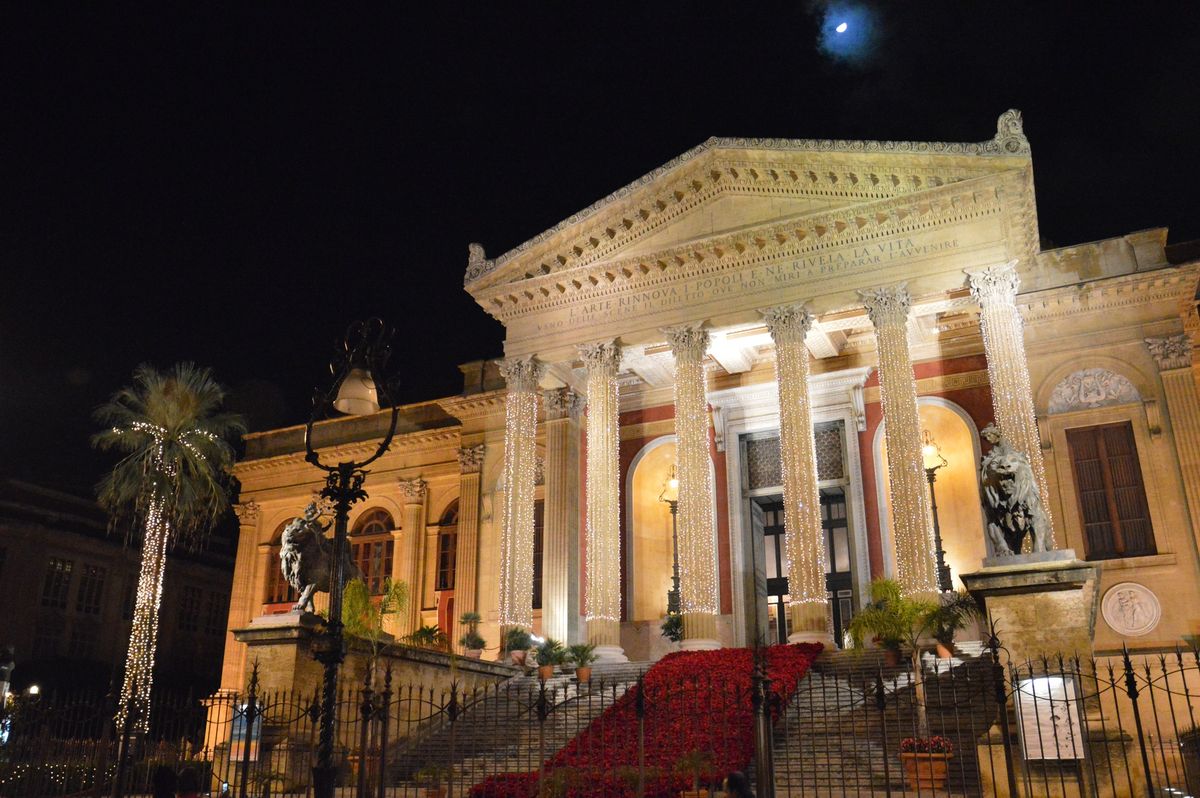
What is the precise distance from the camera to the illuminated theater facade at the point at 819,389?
2136 centimetres

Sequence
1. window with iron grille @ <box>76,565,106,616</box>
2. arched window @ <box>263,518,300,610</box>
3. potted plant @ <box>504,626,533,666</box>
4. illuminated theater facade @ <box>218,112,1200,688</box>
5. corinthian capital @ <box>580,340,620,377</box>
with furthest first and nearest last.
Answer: window with iron grille @ <box>76,565,106,616</box> < arched window @ <box>263,518,300,610</box> < corinthian capital @ <box>580,340,620,377</box> < potted plant @ <box>504,626,533,666</box> < illuminated theater facade @ <box>218,112,1200,688</box>

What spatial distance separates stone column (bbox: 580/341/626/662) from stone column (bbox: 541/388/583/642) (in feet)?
5.62

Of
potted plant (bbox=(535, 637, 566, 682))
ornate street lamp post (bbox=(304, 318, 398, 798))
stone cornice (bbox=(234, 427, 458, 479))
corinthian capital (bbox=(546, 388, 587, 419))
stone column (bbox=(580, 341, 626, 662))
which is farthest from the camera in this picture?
stone cornice (bbox=(234, 427, 458, 479))

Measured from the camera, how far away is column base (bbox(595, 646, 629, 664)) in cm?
2212

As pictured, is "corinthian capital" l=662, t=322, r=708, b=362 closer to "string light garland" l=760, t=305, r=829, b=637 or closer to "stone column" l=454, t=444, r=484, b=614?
"string light garland" l=760, t=305, r=829, b=637

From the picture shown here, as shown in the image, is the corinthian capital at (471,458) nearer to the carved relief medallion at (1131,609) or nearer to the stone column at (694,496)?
the stone column at (694,496)

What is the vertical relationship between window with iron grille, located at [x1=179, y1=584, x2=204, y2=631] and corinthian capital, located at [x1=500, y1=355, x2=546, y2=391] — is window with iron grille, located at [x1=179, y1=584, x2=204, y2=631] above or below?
below

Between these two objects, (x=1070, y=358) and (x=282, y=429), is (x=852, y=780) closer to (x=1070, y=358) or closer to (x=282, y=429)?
(x=1070, y=358)

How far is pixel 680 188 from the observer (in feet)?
79.9

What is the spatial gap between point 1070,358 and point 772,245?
7.50m

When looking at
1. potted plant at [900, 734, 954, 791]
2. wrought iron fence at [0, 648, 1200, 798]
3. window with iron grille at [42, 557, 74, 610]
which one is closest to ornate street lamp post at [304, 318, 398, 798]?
wrought iron fence at [0, 648, 1200, 798]

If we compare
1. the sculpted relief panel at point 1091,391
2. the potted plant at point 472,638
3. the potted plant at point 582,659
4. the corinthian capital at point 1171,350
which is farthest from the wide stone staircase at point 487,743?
the corinthian capital at point 1171,350

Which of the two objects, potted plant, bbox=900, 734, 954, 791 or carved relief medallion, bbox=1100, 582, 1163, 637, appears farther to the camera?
carved relief medallion, bbox=1100, 582, 1163, 637

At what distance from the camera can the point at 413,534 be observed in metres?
33.1
